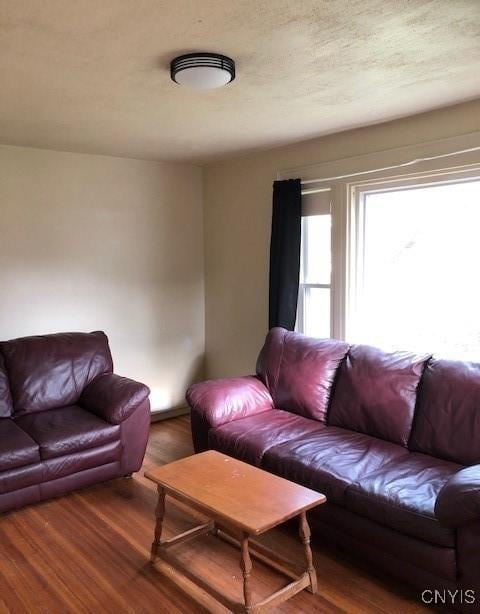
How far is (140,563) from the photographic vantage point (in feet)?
8.06

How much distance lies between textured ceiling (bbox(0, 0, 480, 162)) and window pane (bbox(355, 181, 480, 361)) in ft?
1.95

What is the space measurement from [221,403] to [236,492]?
1.05 m

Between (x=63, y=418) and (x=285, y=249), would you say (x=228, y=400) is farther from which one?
(x=285, y=249)

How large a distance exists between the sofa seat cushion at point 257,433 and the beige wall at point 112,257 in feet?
5.68

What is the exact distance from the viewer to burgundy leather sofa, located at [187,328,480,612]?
2.04 m

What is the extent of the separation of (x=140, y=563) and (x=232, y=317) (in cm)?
252

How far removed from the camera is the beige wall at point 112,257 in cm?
389

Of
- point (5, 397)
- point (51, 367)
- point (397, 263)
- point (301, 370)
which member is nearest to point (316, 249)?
point (397, 263)

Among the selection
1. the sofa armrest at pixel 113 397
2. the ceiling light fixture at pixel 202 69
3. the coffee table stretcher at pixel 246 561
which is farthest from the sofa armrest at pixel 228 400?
the ceiling light fixture at pixel 202 69

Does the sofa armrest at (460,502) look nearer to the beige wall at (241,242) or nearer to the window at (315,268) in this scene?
the window at (315,268)

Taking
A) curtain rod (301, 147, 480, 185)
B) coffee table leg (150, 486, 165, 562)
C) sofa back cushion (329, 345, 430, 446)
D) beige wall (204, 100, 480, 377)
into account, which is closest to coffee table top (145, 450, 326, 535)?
Result: coffee table leg (150, 486, 165, 562)

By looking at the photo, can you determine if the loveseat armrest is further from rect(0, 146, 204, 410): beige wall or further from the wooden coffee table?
rect(0, 146, 204, 410): beige wall

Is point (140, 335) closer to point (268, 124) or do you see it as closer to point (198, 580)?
point (268, 124)

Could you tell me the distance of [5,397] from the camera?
339 cm
